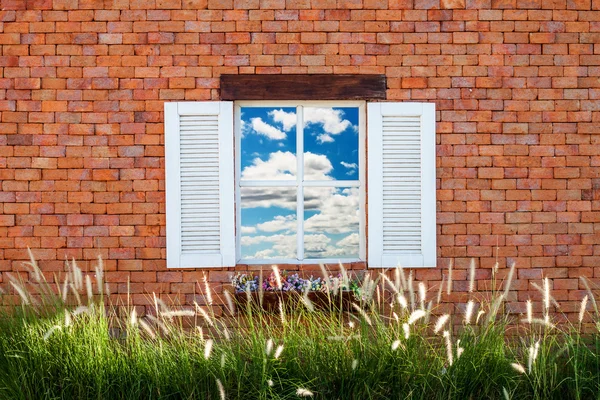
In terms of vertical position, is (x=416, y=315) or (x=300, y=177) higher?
(x=300, y=177)

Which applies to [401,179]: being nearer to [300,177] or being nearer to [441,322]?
[300,177]

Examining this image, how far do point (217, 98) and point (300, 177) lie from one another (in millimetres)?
957

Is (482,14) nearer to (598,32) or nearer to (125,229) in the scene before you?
(598,32)

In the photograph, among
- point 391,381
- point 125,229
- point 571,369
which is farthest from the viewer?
point 125,229

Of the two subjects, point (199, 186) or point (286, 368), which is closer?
point (286, 368)

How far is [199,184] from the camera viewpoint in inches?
188

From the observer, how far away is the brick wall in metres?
4.75

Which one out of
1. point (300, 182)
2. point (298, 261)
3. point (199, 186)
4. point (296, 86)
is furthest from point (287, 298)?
point (296, 86)

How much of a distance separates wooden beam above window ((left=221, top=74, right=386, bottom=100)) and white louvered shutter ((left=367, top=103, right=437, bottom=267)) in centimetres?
24

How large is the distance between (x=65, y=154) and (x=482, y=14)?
369 cm

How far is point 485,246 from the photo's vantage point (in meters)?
4.78

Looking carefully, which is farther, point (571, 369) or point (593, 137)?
point (593, 137)

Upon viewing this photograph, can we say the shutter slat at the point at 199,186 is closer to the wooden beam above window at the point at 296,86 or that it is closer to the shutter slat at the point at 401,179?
the wooden beam above window at the point at 296,86

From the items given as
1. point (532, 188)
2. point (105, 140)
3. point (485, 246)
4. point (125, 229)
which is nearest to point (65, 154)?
point (105, 140)
